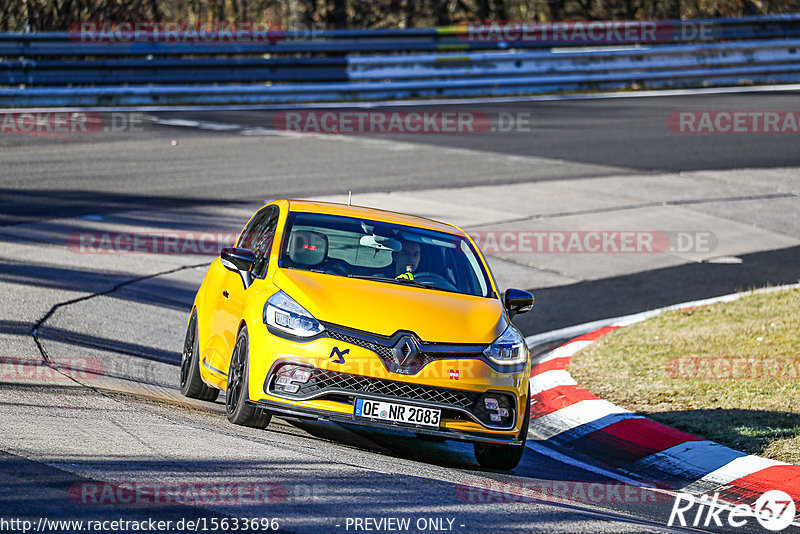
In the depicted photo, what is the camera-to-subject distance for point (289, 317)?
713 cm

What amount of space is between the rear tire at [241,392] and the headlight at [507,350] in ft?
4.80

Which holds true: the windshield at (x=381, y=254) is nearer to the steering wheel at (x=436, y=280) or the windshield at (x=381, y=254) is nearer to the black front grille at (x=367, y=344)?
the steering wheel at (x=436, y=280)

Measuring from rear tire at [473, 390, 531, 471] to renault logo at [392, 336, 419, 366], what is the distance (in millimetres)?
838

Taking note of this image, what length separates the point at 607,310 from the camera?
12773 millimetres

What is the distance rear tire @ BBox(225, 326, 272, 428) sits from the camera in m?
7.16

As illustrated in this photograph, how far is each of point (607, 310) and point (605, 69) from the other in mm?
15857

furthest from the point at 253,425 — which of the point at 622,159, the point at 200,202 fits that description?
the point at 622,159

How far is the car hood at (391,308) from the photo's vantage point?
7.07 m

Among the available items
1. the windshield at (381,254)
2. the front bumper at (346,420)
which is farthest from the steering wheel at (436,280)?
the front bumper at (346,420)

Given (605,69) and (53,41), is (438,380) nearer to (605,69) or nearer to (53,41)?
(53,41)

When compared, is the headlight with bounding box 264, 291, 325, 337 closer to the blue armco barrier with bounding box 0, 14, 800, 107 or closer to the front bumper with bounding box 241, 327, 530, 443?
the front bumper with bounding box 241, 327, 530, 443

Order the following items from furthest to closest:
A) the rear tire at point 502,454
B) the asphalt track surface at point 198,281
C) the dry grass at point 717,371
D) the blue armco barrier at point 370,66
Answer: the blue armco barrier at point 370,66
the dry grass at point 717,371
the rear tire at point 502,454
the asphalt track surface at point 198,281

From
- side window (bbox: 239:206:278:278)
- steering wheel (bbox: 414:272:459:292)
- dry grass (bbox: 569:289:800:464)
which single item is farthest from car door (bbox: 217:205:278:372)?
dry grass (bbox: 569:289:800:464)

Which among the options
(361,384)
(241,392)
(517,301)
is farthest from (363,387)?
(517,301)
